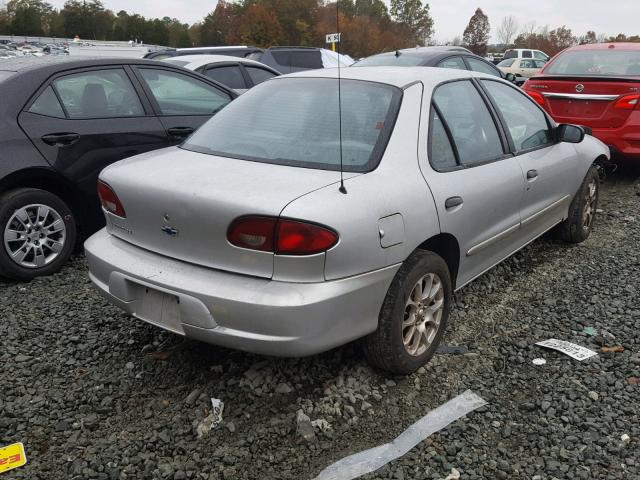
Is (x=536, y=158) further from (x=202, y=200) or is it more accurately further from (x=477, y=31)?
(x=477, y=31)

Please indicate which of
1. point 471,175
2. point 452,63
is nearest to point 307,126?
point 471,175

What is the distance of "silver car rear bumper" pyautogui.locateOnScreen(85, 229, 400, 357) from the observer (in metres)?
2.47

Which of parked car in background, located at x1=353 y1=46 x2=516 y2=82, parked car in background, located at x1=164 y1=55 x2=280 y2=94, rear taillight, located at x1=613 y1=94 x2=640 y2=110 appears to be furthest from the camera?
parked car in background, located at x1=164 y1=55 x2=280 y2=94

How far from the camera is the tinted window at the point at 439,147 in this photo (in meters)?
3.16

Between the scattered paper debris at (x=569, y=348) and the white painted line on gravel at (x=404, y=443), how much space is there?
71cm

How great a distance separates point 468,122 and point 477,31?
8296cm

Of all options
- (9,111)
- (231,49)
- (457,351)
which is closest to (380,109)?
(457,351)

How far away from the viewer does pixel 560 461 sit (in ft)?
8.29

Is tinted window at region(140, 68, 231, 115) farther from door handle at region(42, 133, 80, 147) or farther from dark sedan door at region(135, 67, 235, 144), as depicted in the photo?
door handle at region(42, 133, 80, 147)

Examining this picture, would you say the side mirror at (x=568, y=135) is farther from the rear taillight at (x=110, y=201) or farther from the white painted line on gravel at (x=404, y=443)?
the rear taillight at (x=110, y=201)

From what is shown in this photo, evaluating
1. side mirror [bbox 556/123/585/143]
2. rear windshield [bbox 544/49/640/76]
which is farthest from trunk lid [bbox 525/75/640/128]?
side mirror [bbox 556/123/585/143]

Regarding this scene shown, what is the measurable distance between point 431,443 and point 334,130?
5.13ft

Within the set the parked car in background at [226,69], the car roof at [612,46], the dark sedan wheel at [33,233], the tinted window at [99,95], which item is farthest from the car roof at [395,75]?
the parked car in background at [226,69]

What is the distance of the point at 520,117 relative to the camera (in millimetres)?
4254
